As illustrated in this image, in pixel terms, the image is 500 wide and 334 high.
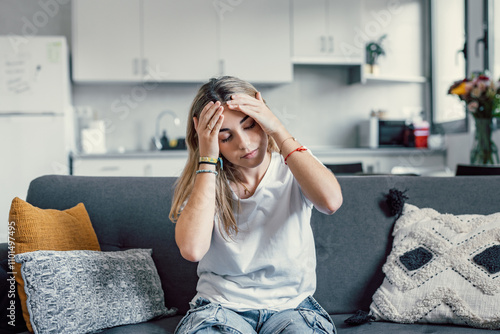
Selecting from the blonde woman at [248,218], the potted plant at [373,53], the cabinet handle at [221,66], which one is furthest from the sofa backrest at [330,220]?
the potted plant at [373,53]

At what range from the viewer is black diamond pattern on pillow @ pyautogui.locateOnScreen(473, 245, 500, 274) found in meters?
1.42

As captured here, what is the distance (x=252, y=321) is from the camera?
127cm

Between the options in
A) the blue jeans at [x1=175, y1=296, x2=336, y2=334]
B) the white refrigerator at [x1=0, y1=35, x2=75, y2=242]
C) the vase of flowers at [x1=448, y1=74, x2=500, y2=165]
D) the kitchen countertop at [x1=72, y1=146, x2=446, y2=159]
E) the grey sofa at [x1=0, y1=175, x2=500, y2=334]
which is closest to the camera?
the blue jeans at [x1=175, y1=296, x2=336, y2=334]

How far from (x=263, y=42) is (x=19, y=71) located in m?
1.91

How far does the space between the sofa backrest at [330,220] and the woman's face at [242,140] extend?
1.42 ft

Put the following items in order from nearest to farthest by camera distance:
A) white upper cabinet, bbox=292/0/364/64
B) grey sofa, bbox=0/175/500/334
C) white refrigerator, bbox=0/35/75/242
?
1. grey sofa, bbox=0/175/500/334
2. white refrigerator, bbox=0/35/75/242
3. white upper cabinet, bbox=292/0/364/64

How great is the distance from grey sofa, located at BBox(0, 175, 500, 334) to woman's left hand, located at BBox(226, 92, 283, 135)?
47 cm

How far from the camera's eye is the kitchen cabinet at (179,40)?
3959mm

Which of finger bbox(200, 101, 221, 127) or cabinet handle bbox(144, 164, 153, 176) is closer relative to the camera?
finger bbox(200, 101, 221, 127)

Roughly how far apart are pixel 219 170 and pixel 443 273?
2.37 feet

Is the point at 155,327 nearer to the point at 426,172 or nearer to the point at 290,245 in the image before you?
the point at 290,245

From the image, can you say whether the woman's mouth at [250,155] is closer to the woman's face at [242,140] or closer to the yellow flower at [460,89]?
the woman's face at [242,140]

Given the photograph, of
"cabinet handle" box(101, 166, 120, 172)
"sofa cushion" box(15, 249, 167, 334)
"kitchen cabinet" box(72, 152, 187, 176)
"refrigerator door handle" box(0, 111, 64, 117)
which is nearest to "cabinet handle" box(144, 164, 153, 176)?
"kitchen cabinet" box(72, 152, 187, 176)

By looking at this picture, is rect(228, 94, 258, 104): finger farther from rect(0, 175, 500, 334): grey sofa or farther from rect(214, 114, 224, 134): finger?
rect(0, 175, 500, 334): grey sofa
